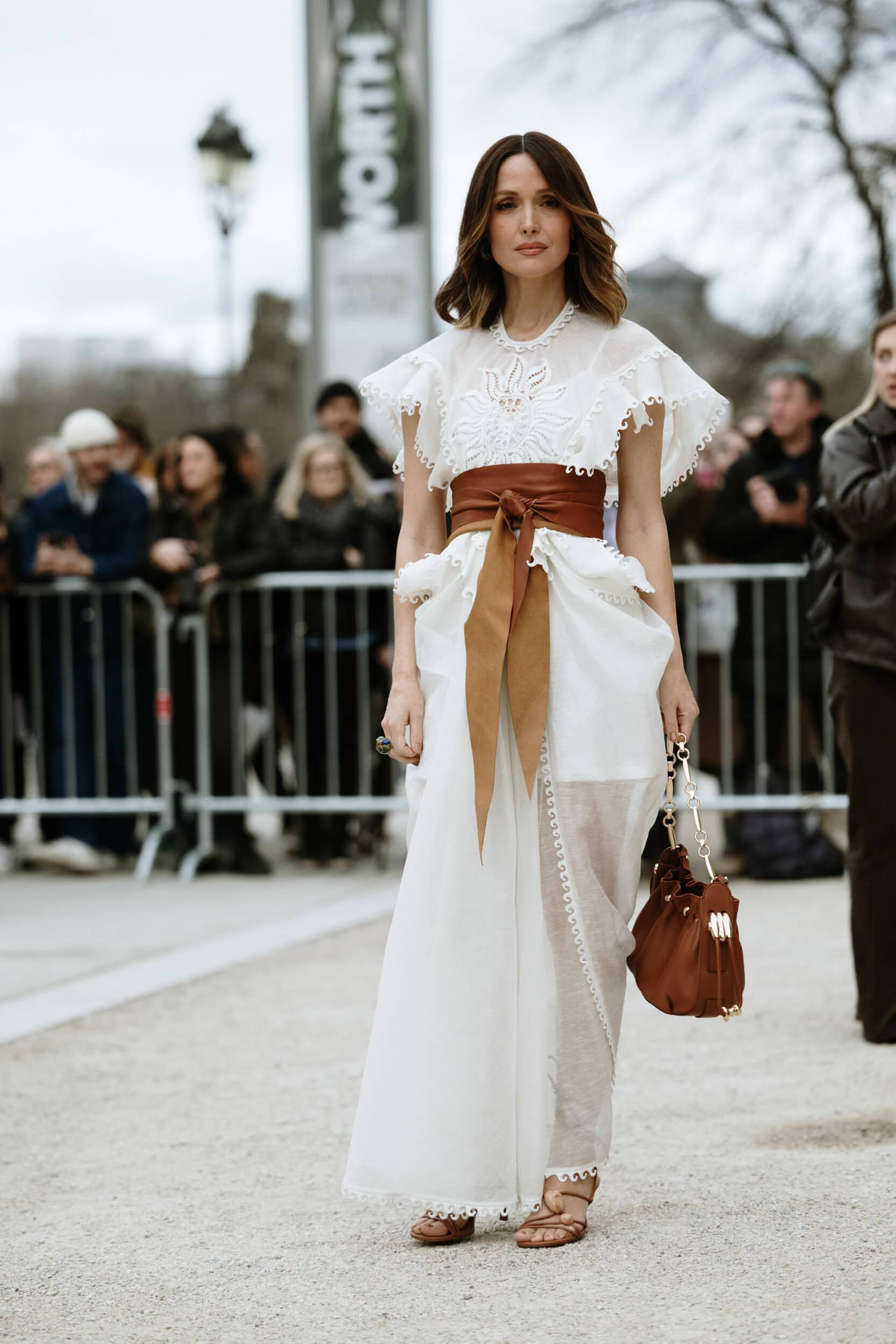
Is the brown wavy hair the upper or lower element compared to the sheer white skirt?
upper

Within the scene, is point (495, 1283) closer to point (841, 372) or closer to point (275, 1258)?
point (275, 1258)

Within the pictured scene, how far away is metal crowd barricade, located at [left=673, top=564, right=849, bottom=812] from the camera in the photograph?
8.66m

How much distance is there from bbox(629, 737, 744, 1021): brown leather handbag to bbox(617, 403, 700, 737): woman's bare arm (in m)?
0.11

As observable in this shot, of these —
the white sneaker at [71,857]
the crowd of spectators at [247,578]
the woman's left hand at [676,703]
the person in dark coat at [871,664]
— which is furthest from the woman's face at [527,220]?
the white sneaker at [71,857]

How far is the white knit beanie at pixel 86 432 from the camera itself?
30.5 feet

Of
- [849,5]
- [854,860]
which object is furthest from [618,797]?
[849,5]

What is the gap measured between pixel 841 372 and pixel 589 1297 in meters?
18.2

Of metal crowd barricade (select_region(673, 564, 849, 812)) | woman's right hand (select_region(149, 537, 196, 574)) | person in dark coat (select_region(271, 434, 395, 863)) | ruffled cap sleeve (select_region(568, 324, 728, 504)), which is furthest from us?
person in dark coat (select_region(271, 434, 395, 863))

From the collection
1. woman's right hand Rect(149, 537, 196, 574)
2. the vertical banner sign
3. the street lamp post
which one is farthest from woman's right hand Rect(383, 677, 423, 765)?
the street lamp post

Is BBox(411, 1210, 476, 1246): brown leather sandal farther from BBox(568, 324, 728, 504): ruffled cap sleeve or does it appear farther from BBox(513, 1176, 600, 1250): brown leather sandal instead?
BBox(568, 324, 728, 504): ruffled cap sleeve

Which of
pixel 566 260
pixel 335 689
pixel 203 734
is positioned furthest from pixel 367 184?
pixel 566 260

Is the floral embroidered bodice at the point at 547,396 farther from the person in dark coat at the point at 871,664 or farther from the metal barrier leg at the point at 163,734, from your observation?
the metal barrier leg at the point at 163,734

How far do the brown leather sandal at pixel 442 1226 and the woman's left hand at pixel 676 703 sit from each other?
103cm

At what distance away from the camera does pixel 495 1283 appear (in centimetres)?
333
